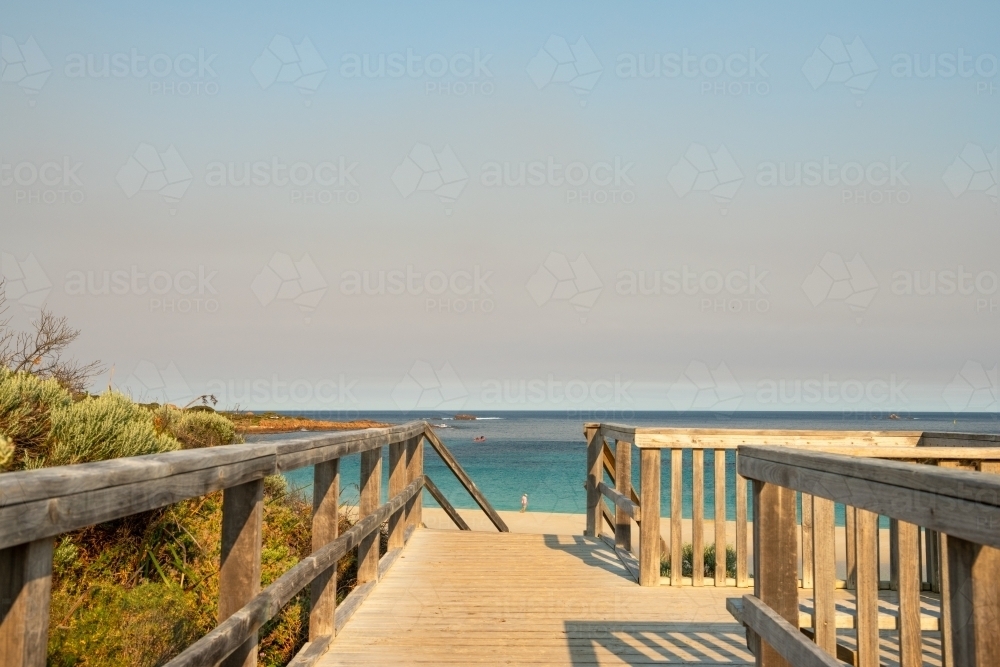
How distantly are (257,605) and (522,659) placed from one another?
6.31 ft

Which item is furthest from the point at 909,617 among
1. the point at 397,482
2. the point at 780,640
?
the point at 397,482

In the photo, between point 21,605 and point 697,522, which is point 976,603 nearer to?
point 21,605

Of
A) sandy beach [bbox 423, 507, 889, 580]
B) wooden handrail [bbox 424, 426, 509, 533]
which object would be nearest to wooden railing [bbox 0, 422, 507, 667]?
wooden handrail [bbox 424, 426, 509, 533]

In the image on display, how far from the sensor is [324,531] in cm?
420

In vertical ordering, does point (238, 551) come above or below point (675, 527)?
above

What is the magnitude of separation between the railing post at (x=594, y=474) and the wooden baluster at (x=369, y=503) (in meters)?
3.06

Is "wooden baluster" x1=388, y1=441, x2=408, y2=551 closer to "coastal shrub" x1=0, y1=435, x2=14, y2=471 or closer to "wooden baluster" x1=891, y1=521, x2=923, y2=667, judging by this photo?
"coastal shrub" x1=0, y1=435, x2=14, y2=471

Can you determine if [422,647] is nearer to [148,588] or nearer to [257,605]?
[257,605]

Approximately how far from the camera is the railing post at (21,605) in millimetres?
1436

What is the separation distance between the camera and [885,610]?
15.7ft

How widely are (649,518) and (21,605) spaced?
17.7 ft

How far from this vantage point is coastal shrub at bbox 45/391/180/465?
5.53 metres

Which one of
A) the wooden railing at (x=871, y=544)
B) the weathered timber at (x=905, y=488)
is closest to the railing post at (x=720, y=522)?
the wooden railing at (x=871, y=544)

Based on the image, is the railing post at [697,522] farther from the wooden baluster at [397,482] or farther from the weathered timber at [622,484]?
the wooden baluster at [397,482]
